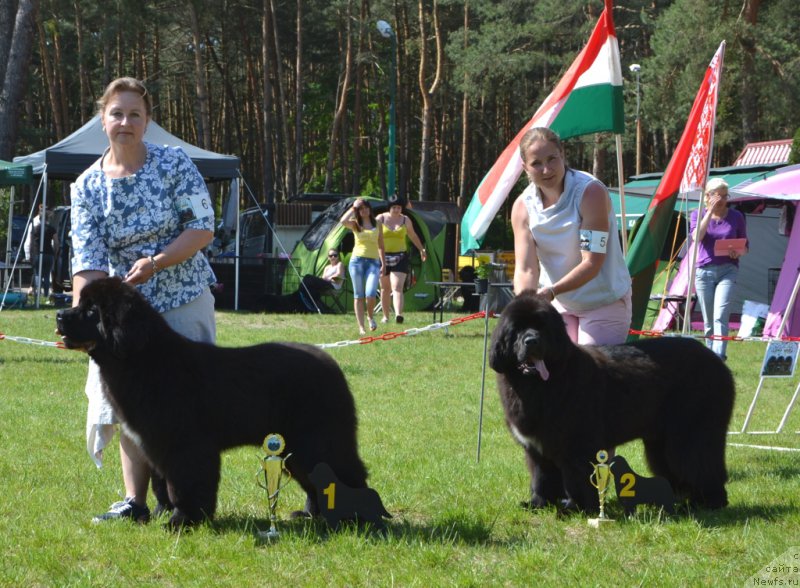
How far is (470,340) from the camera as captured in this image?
525 inches

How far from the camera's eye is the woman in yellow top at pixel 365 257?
13.6 metres

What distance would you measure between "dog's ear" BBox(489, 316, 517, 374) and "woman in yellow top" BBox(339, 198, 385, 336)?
29.9ft

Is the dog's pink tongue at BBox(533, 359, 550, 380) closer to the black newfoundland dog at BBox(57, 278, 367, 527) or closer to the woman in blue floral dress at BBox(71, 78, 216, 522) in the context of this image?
the black newfoundland dog at BBox(57, 278, 367, 527)

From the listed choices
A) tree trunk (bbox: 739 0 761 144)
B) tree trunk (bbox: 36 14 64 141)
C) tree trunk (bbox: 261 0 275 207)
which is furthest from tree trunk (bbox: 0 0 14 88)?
tree trunk (bbox: 739 0 761 144)

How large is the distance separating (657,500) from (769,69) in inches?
918

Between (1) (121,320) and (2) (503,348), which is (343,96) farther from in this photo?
(1) (121,320)

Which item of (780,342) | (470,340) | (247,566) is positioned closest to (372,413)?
(780,342)

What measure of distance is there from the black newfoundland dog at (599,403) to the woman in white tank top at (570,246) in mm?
230

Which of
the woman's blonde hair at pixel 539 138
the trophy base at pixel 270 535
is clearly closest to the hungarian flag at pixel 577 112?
the woman's blonde hair at pixel 539 138

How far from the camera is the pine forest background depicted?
25.3 metres

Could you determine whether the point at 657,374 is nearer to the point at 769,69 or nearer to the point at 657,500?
the point at 657,500

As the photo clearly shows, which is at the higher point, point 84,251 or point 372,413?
point 84,251

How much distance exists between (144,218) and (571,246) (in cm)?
200

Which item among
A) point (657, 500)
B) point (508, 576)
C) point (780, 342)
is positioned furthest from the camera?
point (780, 342)
